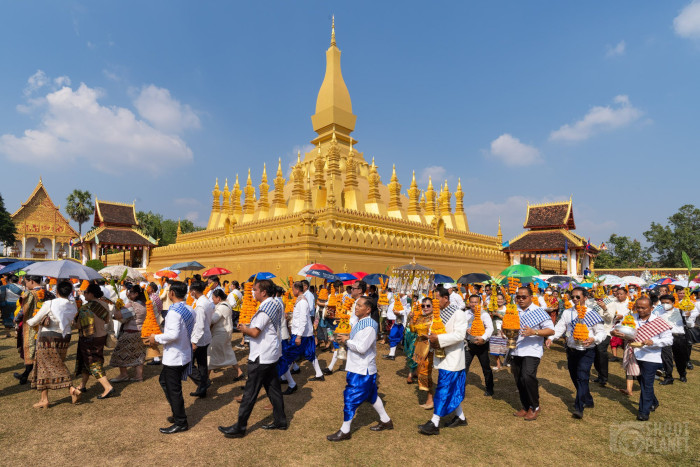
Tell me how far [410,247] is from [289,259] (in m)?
7.53

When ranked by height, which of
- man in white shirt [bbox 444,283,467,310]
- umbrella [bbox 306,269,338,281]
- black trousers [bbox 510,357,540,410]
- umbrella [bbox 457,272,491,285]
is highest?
umbrella [bbox 306,269,338,281]

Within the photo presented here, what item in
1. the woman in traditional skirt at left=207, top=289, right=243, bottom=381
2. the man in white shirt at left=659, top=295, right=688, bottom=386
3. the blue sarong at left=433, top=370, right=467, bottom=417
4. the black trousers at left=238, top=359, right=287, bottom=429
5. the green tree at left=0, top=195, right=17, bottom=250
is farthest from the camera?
the green tree at left=0, top=195, right=17, bottom=250

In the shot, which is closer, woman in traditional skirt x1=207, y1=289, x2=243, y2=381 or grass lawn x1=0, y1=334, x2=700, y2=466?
grass lawn x1=0, y1=334, x2=700, y2=466

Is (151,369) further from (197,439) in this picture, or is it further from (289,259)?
(289,259)

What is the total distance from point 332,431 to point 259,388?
1.26 meters

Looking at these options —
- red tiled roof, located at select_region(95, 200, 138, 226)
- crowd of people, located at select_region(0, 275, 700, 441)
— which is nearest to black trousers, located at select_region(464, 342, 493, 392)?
crowd of people, located at select_region(0, 275, 700, 441)

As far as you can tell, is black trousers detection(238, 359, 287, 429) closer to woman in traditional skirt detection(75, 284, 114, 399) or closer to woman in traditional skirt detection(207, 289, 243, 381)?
woman in traditional skirt detection(207, 289, 243, 381)

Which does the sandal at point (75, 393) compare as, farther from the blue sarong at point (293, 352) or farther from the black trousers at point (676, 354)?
the black trousers at point (676, 354)

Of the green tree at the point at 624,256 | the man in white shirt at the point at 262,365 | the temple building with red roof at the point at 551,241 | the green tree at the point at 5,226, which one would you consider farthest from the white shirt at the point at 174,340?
the green tree at the point at 624,256

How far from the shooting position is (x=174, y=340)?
5375 millimetres

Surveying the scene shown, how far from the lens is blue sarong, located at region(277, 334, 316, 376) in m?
7.11

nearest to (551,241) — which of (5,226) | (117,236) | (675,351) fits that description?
(675,351)

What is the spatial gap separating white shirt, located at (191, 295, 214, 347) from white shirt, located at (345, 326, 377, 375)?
305cm

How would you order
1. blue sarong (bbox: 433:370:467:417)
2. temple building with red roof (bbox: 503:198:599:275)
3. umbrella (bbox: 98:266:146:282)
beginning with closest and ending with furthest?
blue sarong (bbox: 433:370:467:417) < umbrella (bbox: 98:266:146:282) < temple building with red roof (bbox: 503:198:599:275)
